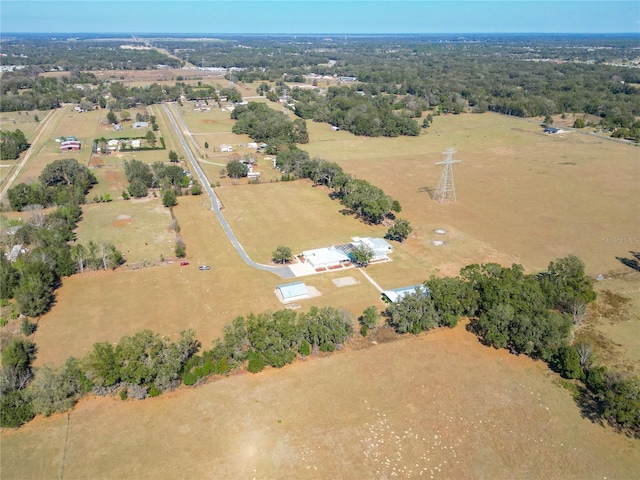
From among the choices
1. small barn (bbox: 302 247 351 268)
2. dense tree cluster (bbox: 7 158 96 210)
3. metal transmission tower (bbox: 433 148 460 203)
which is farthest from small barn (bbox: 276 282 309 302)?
dense tree cluster (bbox: 7 158 96 210)

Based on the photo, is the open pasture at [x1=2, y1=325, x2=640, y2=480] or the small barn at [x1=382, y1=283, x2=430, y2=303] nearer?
the open pasture at [x1=2, y1=325, x2=640, y2=480]

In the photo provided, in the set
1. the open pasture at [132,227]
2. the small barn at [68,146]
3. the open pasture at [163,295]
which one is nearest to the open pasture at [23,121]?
the small barn at [68,146]

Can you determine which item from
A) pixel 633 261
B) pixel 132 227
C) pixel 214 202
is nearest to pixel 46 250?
pixel 132 227

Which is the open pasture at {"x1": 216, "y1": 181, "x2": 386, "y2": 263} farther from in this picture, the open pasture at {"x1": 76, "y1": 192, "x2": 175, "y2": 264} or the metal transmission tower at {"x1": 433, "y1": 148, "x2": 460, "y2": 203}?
the metal transmission tower at {"x1": 433, "y1": 148, "x2": 460, "y2": 203}

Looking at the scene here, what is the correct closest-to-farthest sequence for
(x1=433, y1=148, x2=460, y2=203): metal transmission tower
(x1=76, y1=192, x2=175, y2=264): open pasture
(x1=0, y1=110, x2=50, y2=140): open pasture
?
1. (x1=76, y1=192, x2=175, y2=264): open pasture
2. (x1=433, y1=148, x2=460, y2=203): metal transmission tower
3. (x1=0, y1=110, x2=50, y2=140): open pasture

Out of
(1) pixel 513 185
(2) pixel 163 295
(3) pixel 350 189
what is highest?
(3) pixel 350 189

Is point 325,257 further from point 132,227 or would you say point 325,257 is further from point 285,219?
point 132,227

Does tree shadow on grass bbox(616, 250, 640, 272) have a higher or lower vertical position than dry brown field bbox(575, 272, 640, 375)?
higher
